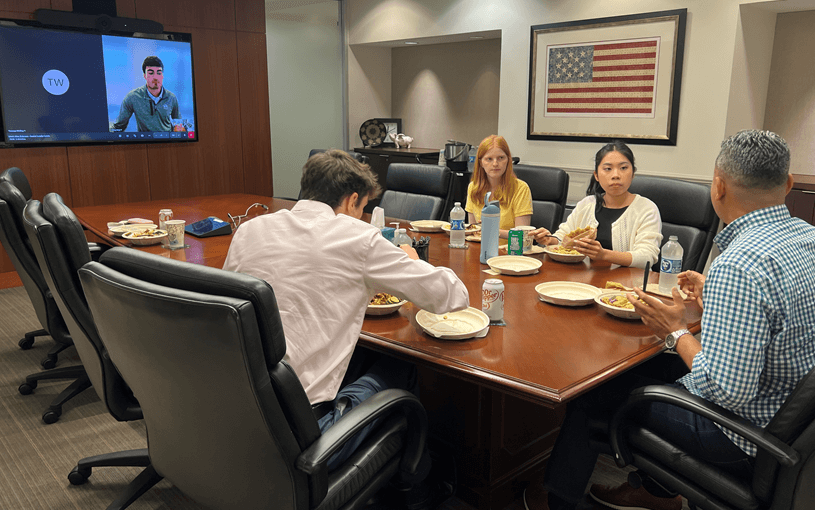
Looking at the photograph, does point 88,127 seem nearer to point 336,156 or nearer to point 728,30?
point 336,156

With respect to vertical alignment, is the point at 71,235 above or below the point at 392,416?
above

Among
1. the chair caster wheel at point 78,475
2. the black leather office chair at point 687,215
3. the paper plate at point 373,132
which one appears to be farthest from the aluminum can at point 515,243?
the paper plate at point 373,132

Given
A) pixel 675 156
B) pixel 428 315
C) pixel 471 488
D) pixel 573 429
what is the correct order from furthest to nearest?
pixel 675 156, pixel 471 488, pixel 428 315, pixel 573 429

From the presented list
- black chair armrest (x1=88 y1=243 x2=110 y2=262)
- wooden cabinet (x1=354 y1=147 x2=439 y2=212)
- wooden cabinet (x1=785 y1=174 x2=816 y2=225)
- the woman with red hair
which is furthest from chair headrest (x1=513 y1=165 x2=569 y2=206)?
wooden cabinet (x1=354 y1=147 x2=439 y2=212)

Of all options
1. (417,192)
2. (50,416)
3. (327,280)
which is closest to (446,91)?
(417,192)

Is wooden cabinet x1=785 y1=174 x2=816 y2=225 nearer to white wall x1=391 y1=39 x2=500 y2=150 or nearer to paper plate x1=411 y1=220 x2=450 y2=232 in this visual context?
paper plate x1=411 y1=220 x2=450 y2=232

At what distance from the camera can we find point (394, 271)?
1.64 metres

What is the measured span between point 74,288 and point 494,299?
4.20ft

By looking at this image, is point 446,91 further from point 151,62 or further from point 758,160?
point 758,160

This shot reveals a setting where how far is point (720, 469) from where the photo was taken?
4.85ft

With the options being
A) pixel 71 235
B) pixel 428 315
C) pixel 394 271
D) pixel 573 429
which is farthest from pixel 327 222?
pixel 573 429

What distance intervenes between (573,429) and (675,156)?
3708mm

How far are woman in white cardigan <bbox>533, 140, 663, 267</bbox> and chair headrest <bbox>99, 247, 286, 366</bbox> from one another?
1.69 metres

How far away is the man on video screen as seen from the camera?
5.49 m
